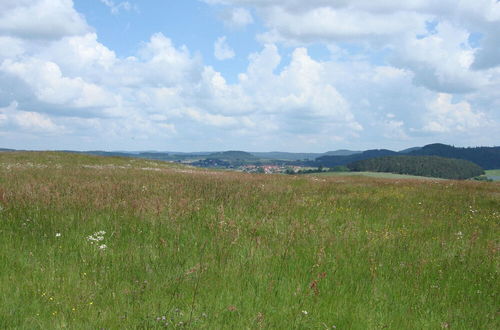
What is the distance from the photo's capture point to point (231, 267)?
5.12 m

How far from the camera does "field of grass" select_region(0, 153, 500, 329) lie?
3977 mm

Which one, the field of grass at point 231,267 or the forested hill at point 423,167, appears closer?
the field of grass at point 231,267

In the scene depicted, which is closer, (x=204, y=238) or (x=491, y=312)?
(x=491, y=312)

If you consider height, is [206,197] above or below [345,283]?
above

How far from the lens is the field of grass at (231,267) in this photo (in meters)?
3.98

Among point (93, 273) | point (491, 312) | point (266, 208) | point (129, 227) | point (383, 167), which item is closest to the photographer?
point (491, 312)

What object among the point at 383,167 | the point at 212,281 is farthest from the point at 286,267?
the point at 383,167

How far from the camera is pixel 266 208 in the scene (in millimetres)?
9078

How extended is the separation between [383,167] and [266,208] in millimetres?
198220

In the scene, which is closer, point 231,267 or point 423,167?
point 231,267

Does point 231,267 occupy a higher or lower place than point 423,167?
higher

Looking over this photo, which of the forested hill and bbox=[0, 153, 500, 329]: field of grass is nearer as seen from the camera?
bbox=[0, 153, 500, 329]: field of grass

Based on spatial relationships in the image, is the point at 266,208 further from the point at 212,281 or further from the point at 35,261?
the point at 35,261

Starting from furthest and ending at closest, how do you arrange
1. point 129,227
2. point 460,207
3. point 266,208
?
point 460,207 < point 266,208 < point 129,227
